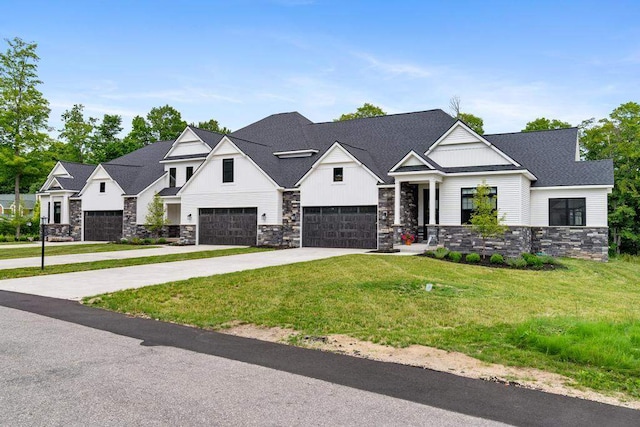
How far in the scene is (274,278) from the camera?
12352 millimetres

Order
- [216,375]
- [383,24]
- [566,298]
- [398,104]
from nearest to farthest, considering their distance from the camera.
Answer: [216,375] < [566,298] < [383,24] < [398,104]

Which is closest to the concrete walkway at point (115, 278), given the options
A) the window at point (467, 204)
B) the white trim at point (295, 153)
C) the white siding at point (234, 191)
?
the white siding at point (234, 191)

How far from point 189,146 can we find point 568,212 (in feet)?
78.1

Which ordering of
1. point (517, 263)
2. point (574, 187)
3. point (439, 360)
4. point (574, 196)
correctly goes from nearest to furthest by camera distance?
point (439, 360) → point (517, 263) → point (574, 187) → point (574, 196)

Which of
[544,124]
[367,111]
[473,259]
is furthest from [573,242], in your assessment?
[367,111]

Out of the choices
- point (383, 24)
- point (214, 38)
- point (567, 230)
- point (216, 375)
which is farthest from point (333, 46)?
point (216, 375)

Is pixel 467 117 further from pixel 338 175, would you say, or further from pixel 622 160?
pixel 338 175

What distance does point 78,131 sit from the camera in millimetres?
57781

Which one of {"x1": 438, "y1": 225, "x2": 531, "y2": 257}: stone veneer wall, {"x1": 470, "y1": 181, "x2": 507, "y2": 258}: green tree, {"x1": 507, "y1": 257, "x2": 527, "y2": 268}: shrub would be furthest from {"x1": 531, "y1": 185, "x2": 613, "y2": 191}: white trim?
{"x1": 507, "y1": 257, "x2": 527, "y2": 268}: shrub

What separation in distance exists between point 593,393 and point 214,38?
1842 centimetres

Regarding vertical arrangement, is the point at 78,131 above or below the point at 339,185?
above

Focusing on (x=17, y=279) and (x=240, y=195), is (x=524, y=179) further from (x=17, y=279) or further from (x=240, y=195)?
(x=17, y=279)

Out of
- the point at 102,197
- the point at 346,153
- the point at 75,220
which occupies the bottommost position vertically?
the point at 75,220

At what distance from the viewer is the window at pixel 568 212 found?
69.5 feet
